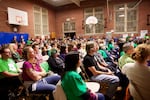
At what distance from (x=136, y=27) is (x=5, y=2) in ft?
26.0

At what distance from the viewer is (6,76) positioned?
2.51m

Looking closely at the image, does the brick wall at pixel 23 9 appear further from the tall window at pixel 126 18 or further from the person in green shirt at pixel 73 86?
the person in green shirt at pixel 73 86

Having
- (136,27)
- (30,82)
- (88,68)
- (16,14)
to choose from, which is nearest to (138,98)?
(88,68)

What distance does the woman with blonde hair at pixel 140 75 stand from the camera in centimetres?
177

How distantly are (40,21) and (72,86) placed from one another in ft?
33.1

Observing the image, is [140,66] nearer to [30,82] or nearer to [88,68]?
[88,68]

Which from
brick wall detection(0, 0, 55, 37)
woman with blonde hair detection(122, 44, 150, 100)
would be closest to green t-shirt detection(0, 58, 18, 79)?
woman with blonde hair detection(122, 44, 150, 100)

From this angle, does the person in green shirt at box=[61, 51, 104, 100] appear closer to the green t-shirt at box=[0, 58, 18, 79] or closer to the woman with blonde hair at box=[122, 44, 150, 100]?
the woman with blonde hair at box=[122, 44, 150, 100]

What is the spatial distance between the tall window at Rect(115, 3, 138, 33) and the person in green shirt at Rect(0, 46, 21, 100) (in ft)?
31.2

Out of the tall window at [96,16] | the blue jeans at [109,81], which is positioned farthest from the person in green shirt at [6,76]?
the tall window at [96,16]

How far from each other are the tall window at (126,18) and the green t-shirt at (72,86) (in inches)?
394

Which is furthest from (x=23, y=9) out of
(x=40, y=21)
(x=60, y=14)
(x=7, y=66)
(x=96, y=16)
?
(x=7, y=66)

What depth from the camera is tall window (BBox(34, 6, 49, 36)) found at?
10.7 meters

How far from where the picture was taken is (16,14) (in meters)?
8.54
